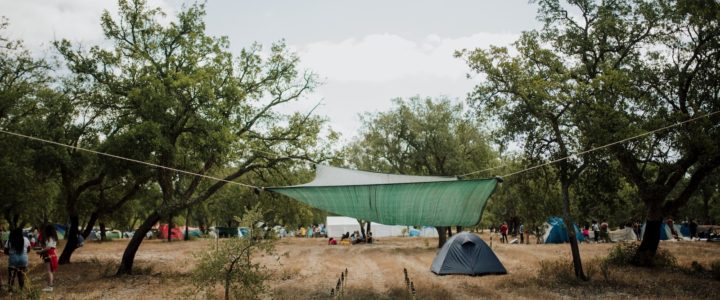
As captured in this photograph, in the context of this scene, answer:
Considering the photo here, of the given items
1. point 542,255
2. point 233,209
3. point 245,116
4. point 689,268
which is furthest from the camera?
point 233,209

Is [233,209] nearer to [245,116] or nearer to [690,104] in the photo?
[245,116]

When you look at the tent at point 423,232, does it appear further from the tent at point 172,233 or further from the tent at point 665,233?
the tent at point 172,233

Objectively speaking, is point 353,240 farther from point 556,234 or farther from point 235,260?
point 235,260

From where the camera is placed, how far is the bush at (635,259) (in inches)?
523

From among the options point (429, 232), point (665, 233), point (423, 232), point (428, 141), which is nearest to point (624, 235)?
point (665, 233)

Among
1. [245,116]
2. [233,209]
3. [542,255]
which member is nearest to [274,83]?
[245,116]

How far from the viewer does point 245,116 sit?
1421cm

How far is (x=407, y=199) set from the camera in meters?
9.02

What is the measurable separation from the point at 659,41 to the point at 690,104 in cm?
184

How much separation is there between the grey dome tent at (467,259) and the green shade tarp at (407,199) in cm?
438

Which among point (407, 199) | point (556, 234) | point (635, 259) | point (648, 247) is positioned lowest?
point (635, 259)

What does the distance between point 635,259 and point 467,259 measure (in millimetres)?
4706

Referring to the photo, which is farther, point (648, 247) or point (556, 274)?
point (648, 247)

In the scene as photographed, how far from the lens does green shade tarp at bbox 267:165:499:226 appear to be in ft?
28.1
